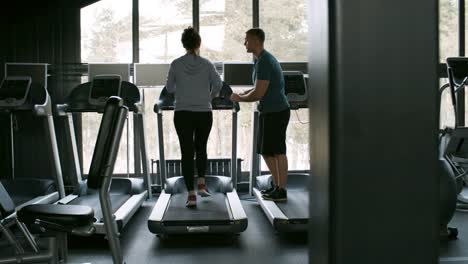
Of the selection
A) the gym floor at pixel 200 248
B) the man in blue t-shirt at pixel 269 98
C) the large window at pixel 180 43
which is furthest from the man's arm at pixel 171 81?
the large window at pixel 180 43

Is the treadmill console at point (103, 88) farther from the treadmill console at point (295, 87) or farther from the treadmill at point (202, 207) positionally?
the treadmill console at point (295, 87)

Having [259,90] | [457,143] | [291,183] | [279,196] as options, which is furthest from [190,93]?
[457,143]

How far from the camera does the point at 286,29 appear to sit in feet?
20.2

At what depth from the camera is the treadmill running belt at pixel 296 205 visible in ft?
12.5

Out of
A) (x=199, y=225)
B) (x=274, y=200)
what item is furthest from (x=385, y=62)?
(x=274, y=200)

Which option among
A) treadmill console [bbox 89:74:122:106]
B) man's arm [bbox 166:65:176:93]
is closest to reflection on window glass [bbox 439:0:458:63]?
man's arm [bbox 166:65:176:93]

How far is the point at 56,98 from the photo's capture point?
5938mm

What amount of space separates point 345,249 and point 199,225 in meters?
2.22

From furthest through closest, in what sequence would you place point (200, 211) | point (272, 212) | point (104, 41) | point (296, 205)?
1. point (104, 41)
2. point (296, 205)
3. point (200, 211)
4. point (272, 212)

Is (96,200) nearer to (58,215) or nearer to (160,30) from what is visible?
(160,30)

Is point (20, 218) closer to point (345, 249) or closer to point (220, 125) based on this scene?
point (345, 249)

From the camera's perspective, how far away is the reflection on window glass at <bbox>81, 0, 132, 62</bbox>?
19.8ft

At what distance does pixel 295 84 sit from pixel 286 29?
1.26m

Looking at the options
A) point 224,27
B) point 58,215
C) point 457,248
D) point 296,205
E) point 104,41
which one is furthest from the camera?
point 224,27
